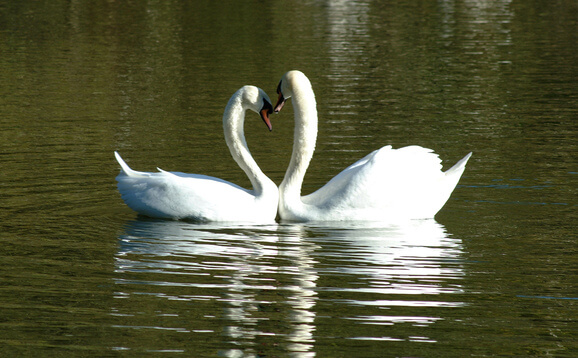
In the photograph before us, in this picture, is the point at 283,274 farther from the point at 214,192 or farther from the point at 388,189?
the point at 388,189

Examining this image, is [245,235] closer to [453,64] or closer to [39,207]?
[39,207]

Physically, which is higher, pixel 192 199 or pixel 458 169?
pixel 458 169

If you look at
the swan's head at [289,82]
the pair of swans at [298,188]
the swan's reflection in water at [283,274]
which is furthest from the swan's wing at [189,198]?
the swan's head at [289,82]

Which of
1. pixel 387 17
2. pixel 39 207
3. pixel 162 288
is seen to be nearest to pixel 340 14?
pixel 387 17

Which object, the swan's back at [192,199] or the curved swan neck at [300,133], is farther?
the curved swan neck at [300,133]

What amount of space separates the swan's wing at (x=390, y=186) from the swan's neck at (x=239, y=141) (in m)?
0.51

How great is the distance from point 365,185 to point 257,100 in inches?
56.0

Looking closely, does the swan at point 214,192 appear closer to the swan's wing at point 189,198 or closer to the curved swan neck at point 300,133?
the swan's wing at point 189,198

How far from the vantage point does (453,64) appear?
22156 millimetres

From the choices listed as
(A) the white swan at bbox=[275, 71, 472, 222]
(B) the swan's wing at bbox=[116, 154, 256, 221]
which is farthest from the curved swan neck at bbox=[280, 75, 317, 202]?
(B) the swan's wing at bbox=[116, 154, 256, 221]

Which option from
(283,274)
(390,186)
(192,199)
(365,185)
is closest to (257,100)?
(192,199)

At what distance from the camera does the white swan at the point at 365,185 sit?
358 inches

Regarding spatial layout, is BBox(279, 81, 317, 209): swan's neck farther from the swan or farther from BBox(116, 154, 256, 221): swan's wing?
BBox(116, 154, 256, 221): swan's wing

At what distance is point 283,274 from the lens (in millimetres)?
7504
